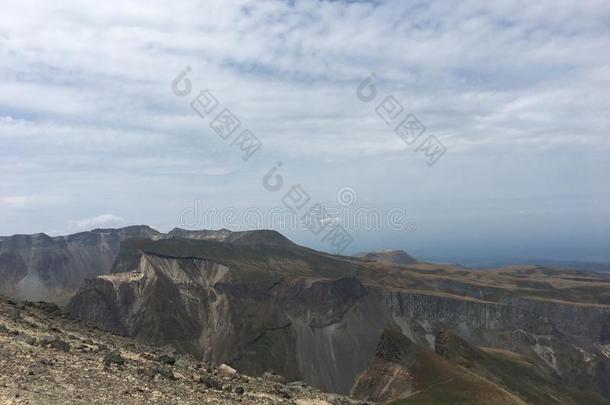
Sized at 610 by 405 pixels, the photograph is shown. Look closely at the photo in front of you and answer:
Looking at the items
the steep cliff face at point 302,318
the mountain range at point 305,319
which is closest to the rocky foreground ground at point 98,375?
Result: the mountain range at point 305,319

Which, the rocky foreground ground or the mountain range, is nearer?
the rocky foreground ground

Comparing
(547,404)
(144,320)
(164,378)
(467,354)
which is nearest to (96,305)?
(144,320)

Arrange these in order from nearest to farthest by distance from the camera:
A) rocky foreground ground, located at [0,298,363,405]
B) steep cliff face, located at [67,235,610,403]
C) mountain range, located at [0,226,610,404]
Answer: rocky foreground ground, located at [0,298,363,405] → mountain range, located at [0,226,610,404] → steep cliff face, located at [67,235,610,403]

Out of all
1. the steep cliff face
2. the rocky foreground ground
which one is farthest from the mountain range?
the rocky foreground ground

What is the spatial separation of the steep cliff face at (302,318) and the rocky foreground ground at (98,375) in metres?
130

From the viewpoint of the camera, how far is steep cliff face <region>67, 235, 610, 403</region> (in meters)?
164

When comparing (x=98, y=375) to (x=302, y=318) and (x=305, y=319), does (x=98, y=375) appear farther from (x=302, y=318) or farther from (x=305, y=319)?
(x=305, y=319)

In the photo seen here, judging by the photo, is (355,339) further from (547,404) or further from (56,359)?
(56,359)

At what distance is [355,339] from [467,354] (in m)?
89.0

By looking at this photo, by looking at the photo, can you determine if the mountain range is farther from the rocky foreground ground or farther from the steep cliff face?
the rocky foreground ground

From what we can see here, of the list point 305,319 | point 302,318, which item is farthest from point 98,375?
point 305,319

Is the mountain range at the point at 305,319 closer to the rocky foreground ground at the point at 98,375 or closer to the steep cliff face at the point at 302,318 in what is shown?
the steep cliff face at the point at 302,318

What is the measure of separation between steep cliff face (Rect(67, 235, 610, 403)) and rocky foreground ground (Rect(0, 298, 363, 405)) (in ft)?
427

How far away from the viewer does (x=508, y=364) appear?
98.3 meters
